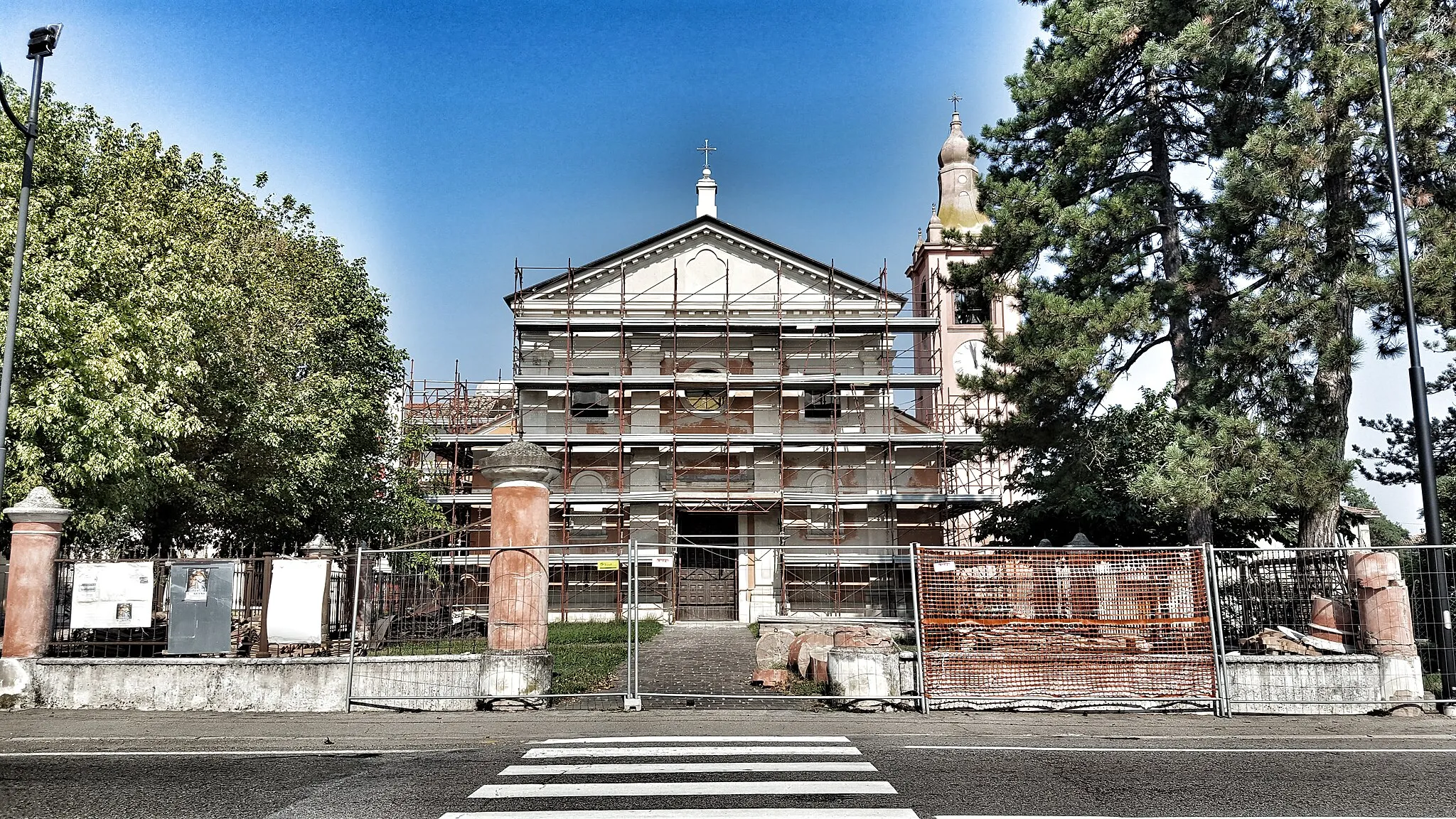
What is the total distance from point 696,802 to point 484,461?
7.47m

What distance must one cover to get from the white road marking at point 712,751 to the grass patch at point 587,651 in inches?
148

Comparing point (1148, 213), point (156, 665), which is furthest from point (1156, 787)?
point (1148, 213)

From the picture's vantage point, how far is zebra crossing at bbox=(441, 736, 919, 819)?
21.6 ft

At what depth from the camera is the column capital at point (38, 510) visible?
499 inches

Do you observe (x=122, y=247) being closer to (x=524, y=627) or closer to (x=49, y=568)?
(x=49, y=568)

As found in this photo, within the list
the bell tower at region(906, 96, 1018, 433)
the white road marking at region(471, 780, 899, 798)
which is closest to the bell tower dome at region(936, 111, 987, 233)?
the bell tower at region(906, 96, 1018, 433)

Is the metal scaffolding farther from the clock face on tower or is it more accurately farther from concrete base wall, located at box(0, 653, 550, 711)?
concrete base wall, located at box(0, 653, 550, 711)

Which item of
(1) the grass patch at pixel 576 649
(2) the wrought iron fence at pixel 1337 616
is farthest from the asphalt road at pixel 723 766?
(1) the grass patch at pixel 576 649

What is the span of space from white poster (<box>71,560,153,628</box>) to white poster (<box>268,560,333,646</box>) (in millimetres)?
1576

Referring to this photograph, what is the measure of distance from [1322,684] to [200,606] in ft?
41.7

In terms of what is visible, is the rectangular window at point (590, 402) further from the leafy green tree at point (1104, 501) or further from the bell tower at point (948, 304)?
the leafy green tree at point (1104, 501)

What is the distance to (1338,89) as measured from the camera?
1619cm

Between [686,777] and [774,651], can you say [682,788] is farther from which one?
[774,651]

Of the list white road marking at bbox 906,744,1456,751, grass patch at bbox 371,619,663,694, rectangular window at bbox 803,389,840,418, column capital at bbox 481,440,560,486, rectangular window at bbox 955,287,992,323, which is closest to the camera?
white road marking at bbox 906,744,1456,751
